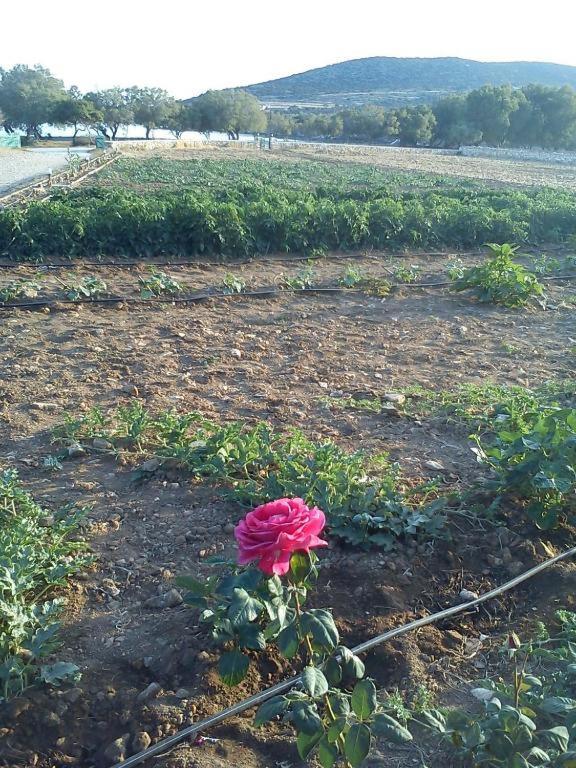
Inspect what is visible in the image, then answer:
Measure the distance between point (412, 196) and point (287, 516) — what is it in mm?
14432

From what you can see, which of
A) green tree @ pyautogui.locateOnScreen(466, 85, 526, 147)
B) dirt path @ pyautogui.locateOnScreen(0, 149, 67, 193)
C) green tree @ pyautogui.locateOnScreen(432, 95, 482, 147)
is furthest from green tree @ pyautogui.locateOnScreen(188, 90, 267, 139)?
dirt path @ pyautogui.locateOnScreen(0, 149, 67, 193)

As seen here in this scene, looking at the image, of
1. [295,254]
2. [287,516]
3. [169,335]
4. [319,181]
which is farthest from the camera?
[319,181]

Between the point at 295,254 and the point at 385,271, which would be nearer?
the point at 385,271

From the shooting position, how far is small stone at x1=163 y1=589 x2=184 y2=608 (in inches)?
116

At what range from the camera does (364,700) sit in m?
1.87

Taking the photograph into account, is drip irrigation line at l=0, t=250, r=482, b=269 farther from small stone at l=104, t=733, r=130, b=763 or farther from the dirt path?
the dirt path

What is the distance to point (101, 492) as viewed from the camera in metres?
3.81

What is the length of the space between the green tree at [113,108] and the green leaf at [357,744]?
85.4 metres

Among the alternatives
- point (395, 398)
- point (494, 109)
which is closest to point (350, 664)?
point (395, 398)

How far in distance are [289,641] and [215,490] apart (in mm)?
1863

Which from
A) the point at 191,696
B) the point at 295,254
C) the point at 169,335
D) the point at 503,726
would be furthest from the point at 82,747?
the point at 295,254

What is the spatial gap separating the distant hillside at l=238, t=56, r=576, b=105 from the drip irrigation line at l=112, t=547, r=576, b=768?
462ft

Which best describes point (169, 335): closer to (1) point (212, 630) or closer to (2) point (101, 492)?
(2) point (101, 492)

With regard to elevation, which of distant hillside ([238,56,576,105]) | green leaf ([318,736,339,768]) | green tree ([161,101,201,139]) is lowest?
green leaf ([318,736,339,768])
